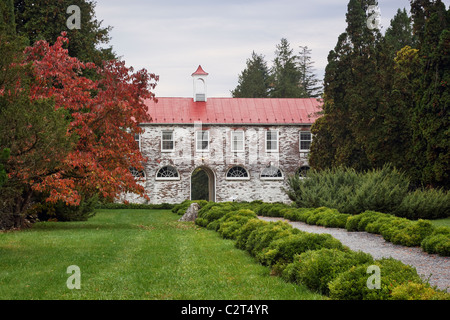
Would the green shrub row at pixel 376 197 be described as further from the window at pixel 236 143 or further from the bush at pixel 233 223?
the window at pixel 236 143

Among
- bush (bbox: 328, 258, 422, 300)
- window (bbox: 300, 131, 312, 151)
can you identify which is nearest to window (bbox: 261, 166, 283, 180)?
window (bbox: 300, 131, 312, 151)

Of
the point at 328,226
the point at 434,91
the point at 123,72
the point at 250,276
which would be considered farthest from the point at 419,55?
the point at 250,276

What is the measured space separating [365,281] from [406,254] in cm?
455

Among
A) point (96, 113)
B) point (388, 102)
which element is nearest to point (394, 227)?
point (96, 113)

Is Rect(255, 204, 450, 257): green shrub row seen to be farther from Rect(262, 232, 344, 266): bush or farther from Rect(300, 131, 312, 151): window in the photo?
A: Rect(300, 131, 312, 151): window

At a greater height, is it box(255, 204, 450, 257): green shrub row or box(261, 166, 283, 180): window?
box(255, 204, 450, 257): green shrub row

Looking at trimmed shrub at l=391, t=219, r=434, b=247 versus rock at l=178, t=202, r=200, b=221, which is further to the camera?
rock at l=178, t=202, r=200, b=221

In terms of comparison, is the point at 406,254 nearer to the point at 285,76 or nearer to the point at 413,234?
the point at 413,234

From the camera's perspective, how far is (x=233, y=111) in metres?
38.4

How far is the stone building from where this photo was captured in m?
36.9

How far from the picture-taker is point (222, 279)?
753cm

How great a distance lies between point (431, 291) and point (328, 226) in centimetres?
1004

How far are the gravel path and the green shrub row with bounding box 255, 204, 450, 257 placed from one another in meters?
0.15

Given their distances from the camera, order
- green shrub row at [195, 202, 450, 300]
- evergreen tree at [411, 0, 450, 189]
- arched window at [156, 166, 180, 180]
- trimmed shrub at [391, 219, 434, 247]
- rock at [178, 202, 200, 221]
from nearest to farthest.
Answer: green shrub row at [195, 202, 450, 300]
trimmed shrub at [391, 219, 434, 247]
evergreen tree at [411, 0, 450, 189]
rock at [178, 202, 200, 221]
arched window at [156, 166, 180, 180]
